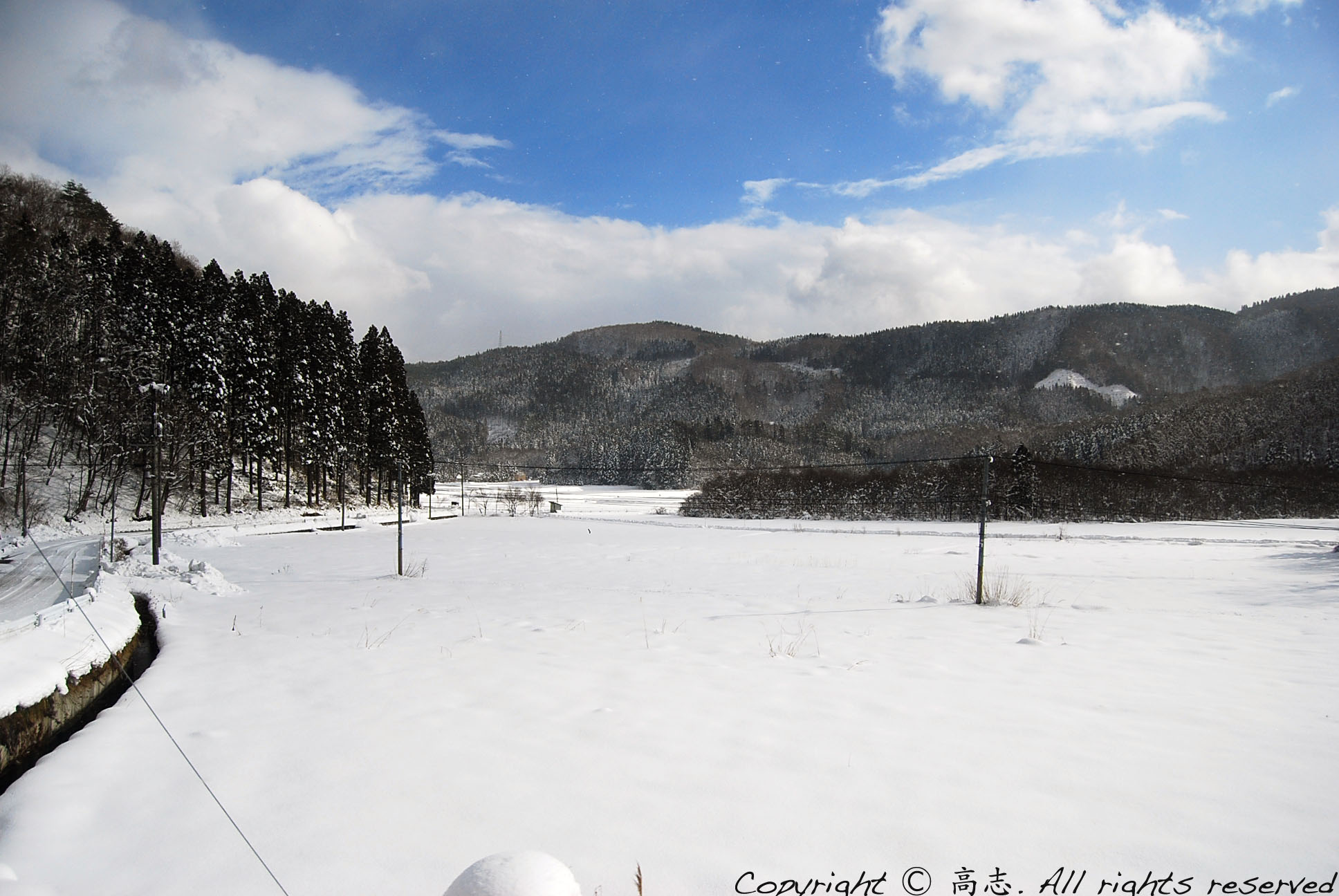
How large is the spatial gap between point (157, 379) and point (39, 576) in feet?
87.1

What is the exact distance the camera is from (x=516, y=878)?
222cm

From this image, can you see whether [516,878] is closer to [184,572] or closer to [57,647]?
[57,647]

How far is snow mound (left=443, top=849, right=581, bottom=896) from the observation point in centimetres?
220

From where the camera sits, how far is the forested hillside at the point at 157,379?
31.9 metres

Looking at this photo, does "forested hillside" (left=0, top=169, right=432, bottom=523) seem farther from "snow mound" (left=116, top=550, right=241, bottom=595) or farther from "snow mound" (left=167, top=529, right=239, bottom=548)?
"snow mound" (left=116, top=550, right=241, bottom=595)

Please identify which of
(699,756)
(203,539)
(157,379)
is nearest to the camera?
(699,756)

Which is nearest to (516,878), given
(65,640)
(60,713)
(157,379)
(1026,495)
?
(60,713)

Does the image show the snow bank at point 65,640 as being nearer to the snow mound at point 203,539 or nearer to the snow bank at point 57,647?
the snow bank at point 57,647

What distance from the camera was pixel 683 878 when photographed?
3510 mm

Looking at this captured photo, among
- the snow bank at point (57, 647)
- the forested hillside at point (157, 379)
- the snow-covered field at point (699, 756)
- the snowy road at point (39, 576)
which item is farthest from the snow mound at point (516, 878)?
the forested hillside at point (157, 379)

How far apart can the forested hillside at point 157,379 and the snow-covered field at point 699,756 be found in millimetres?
23775

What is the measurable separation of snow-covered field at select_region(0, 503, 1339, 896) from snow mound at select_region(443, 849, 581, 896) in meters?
1.42

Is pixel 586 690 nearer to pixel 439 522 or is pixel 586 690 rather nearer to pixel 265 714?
pixel 265 714

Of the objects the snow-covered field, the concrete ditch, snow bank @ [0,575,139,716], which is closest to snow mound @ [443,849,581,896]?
the snow-covered field
